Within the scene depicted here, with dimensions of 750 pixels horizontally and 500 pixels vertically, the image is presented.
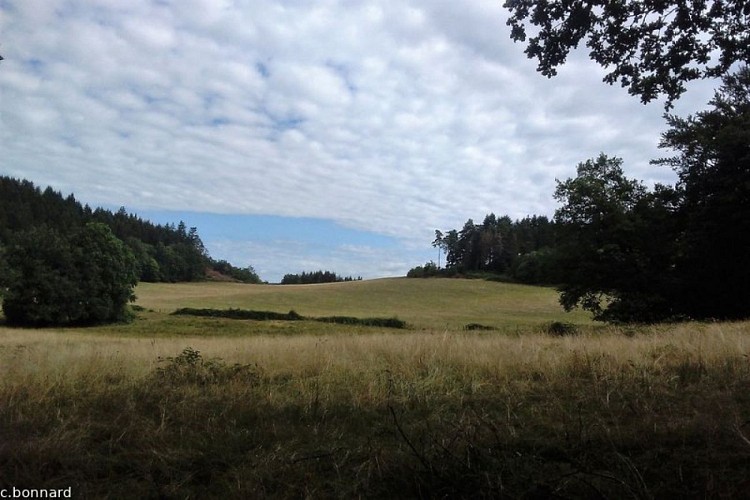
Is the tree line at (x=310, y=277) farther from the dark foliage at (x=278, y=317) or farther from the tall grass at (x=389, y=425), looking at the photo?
the tall grass at (x=389, y=425)

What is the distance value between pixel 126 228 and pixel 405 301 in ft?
305

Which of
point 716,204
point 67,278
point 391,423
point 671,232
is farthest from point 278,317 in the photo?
point 391,423

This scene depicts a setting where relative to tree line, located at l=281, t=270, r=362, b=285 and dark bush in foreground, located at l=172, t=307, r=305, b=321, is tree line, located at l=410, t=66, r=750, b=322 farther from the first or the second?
tree line, located at l=281, t=270, r=362, b=285

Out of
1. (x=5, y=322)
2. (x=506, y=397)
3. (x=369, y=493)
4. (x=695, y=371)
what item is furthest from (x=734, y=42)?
(x=5, y=322)

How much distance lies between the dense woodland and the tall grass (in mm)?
72243

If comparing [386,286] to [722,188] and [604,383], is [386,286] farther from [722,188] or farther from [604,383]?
[604,383]

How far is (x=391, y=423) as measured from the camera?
480 centimetres

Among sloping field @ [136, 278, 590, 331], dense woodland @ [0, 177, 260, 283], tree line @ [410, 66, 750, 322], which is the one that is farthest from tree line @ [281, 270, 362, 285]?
tree line @ [410, 66, 750, 322]

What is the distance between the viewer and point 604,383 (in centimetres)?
613

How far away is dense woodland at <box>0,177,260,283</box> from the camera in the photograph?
97.8 metres

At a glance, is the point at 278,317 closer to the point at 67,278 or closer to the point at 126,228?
the point at 67,278

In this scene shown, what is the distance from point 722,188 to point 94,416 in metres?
31.5

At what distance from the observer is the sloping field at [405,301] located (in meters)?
68.7

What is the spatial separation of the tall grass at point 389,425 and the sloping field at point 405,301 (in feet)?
165
